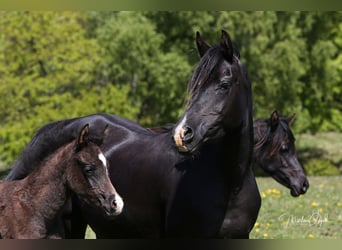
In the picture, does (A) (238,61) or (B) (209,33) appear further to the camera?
(B) (209,33)

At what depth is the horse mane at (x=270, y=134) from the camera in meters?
5.93

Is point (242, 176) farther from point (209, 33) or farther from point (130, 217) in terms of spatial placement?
point (209, 33)

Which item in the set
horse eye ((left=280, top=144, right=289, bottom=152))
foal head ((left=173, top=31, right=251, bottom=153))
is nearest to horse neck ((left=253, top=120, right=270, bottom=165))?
horse eye ((left=280, top=144, right=289, bottom=152))

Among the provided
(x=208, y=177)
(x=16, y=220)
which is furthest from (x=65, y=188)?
(x=208, y=177)

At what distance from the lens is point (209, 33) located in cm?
2144

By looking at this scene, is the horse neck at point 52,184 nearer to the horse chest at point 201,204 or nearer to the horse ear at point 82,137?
the horse ear at point 82,137

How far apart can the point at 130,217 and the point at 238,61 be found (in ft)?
4.24

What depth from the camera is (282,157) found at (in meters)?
6.88

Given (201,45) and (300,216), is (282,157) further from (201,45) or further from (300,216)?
(201,45)

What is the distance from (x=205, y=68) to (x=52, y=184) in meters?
1.23

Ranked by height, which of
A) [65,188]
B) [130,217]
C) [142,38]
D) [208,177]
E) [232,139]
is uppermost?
[232,139]

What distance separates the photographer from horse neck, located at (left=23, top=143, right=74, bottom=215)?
12.1 feet

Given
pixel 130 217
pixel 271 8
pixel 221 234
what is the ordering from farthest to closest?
pixel 130 217, pixel 221 234, pixel 271 8

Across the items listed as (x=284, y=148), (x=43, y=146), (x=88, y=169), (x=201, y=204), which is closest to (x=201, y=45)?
(x=201, y=204)
